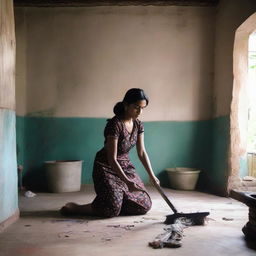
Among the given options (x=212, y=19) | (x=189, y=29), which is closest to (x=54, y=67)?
(x=189, y=29)

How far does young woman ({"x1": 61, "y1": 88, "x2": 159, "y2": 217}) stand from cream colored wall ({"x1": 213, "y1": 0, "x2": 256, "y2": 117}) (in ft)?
5.72

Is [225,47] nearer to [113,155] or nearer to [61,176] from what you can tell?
[113,155]

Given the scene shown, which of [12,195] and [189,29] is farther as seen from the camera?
[189,29]

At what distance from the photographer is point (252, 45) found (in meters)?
5.32

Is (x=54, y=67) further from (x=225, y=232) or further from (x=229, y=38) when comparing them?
(x=225, y=232)

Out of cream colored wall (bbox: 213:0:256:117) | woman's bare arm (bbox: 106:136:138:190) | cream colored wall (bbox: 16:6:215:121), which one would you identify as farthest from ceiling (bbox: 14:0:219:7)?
woman's bare arm (bbox: 106:136:138:190)

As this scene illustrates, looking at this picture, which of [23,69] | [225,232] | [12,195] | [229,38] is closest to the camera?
[225,232]

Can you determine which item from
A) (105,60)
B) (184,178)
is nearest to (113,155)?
(184,178)

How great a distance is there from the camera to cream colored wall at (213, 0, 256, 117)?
158 inches

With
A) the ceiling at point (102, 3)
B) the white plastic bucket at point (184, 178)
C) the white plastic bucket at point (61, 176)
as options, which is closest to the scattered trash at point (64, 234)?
the white plastic bucket at point (61, 176)

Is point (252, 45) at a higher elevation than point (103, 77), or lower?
higher

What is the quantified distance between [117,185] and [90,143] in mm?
2109

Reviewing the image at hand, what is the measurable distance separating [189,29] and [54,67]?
207 centimetres

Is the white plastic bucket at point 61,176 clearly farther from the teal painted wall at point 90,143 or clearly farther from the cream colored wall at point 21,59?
the cream colored wall at point 21,59
